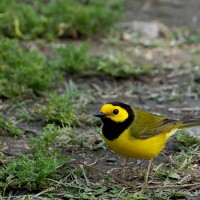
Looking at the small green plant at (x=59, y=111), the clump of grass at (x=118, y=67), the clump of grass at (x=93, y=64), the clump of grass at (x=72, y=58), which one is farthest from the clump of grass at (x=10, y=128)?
the clump of grass at (x=118, y=67)

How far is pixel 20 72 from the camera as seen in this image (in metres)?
7.59

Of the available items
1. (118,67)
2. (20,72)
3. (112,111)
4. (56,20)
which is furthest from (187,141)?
(56,20)

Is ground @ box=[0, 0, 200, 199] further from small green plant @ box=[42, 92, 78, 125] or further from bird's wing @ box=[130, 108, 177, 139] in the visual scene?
bird's wing @ box=[130, 108, 177, 139]

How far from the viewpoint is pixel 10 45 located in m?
7.49

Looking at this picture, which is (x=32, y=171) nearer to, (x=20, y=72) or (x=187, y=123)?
(x=187, y=123)

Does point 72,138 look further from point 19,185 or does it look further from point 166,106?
point 166,106

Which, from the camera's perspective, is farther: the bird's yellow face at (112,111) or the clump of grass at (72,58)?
the clump of grass at (72,58)

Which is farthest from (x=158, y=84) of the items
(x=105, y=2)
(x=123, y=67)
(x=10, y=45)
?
(x=105, y=2)

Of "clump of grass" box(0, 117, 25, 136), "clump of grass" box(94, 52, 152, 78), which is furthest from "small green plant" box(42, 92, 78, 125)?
"clump of grass" box(94, 52, 152, 78)

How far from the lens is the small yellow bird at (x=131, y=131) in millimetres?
5539

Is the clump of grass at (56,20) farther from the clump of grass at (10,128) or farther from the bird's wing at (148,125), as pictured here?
the bird's wing at (148,125)

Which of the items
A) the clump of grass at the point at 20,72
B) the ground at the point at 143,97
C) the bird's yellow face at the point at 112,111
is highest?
the bird's yellow face at the point at 112,111

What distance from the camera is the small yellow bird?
5.54m

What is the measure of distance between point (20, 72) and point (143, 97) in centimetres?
147
